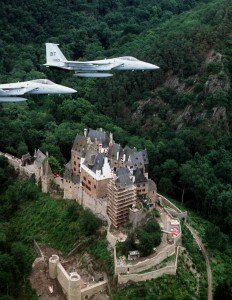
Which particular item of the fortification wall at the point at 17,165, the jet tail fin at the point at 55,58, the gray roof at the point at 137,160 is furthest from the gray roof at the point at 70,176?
the jet tail fin at the point at 55,58

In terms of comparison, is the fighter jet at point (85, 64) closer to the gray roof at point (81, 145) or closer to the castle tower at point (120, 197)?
the gray roof at point (81, 145)

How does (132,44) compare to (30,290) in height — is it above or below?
above

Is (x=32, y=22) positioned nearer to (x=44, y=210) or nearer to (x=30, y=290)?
(x=44, y=210)

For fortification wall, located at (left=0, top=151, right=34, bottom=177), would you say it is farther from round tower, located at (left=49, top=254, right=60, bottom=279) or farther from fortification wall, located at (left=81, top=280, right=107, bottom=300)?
fortification wall, located at (left=81, top=280, right=107, bottom=300)

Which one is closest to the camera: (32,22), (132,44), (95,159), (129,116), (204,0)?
(95,159)

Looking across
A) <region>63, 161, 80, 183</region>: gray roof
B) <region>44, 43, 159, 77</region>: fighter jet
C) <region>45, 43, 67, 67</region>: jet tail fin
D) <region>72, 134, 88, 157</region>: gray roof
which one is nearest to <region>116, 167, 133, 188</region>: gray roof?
<region>63, 161, 80, 183</region>: gray roof

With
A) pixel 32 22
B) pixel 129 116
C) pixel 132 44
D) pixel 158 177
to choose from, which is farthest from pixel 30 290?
pixel 32 22

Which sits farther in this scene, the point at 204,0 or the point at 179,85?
the point at 204,0

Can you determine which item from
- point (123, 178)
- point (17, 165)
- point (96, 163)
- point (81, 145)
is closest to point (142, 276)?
point (123, 178)
